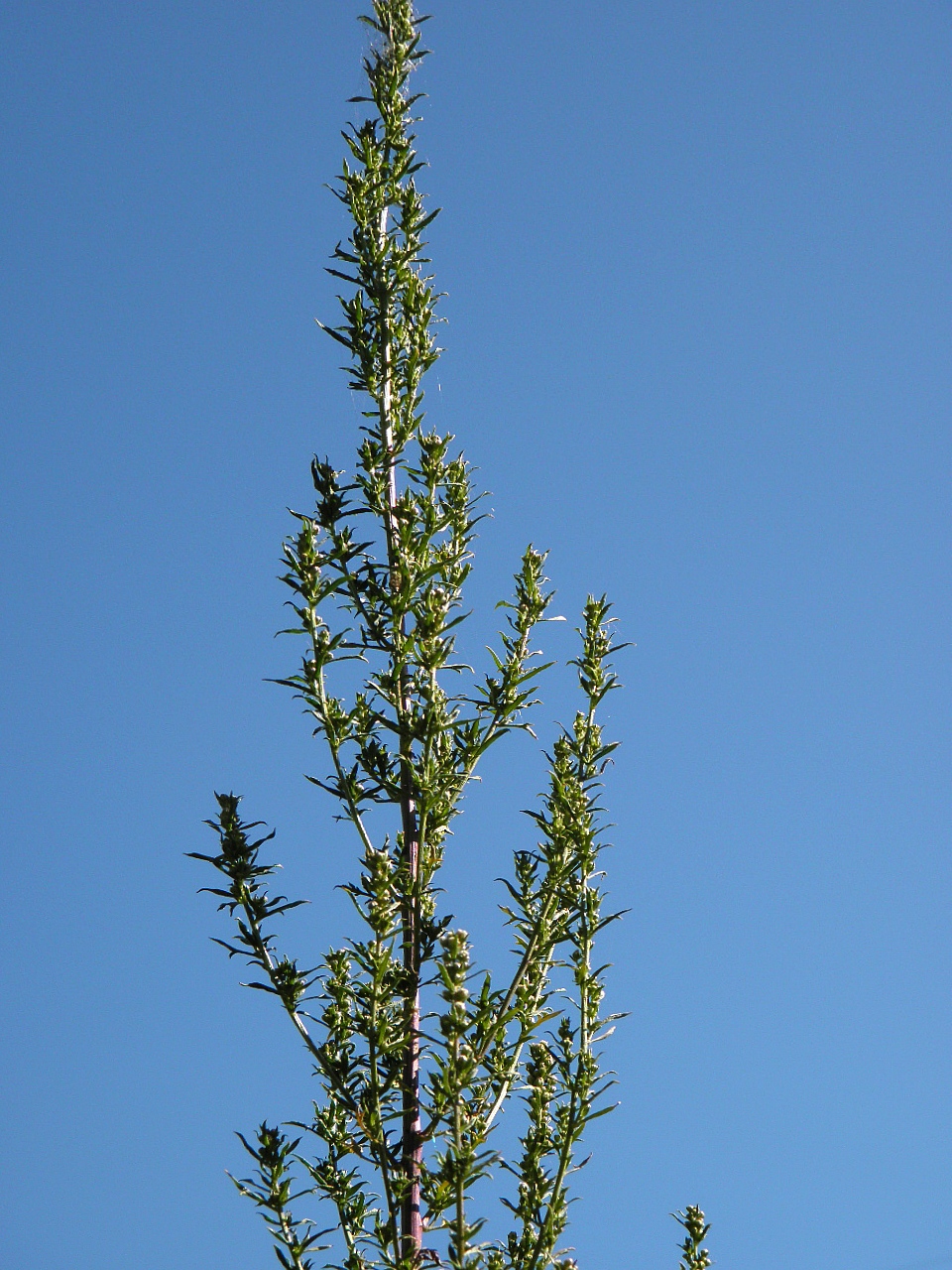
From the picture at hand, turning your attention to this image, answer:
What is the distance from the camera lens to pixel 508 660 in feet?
15.3

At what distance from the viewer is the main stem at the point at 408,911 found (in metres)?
4.06

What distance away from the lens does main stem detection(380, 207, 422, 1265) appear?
4.06m

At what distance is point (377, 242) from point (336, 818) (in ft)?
8.04

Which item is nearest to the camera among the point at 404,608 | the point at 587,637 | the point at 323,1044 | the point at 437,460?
the point at 323,1044

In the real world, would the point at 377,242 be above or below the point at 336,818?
above

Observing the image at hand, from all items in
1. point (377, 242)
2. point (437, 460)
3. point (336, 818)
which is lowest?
point (336, 818)

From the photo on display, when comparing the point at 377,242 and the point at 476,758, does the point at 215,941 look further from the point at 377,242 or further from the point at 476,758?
the point at 377,242

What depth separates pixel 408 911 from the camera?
4.40 m

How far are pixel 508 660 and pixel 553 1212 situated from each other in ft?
6.88

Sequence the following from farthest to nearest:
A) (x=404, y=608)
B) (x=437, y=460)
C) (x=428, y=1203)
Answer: (x=437, y=460) → (x=404, y=608) → (x=428, y=1203)

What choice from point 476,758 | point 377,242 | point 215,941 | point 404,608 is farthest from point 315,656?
point 377,242

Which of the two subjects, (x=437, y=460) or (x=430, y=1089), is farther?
(x=437, y=460)

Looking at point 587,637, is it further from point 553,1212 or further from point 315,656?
point 553,1212

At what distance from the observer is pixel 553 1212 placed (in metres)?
4.40
